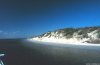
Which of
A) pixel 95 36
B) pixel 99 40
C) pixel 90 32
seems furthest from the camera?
pixel 90 32

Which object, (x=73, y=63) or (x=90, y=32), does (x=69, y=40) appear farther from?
(x=73, y=63)

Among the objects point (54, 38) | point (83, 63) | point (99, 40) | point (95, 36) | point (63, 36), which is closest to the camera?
point (83, 63)

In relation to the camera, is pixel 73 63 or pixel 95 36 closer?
pixel 73 63

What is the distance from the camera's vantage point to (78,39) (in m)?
143

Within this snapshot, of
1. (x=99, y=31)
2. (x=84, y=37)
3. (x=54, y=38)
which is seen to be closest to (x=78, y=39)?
(x=84, y=37)

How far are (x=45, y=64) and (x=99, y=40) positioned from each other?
83.2 metres

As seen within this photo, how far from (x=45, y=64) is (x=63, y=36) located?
4862 inches

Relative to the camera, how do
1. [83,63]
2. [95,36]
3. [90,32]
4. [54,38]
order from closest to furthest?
[83,63], [95,36], [90,32], [54,38]

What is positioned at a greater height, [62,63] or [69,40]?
[69,40]

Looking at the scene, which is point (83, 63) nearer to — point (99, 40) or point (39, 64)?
point (39, 64)

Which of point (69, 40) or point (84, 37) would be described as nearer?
point (84, 37)

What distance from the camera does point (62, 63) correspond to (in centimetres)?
5019

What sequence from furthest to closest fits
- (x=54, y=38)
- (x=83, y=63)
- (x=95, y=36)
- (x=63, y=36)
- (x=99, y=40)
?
(x=54, y=38) < (x=63, y=36) < (x=95, y=36) < (x=99, y=40) < (x=83, y=63)

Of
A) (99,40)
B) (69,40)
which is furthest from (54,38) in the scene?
(99,40)
